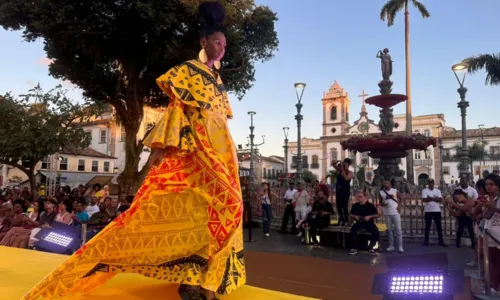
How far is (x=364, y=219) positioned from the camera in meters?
7.85

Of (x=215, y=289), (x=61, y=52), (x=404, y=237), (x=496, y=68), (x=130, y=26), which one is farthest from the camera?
(x=496, y=68)

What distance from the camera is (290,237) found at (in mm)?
10531

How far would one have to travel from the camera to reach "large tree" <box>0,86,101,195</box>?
16.7 metres

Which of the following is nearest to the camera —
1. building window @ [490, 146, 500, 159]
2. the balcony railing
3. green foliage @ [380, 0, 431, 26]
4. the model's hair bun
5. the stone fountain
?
the model's hair bun

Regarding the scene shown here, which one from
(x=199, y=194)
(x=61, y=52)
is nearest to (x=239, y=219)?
(x=199, y=194)

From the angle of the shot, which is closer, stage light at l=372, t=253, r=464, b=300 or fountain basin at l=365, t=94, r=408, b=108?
stage light at l=372, t=253, r=464, b=300

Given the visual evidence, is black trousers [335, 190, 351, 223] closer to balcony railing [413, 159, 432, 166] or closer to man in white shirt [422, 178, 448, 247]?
man in white shirt [422, 178, 448, 247]

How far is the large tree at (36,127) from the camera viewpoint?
54.7 ft

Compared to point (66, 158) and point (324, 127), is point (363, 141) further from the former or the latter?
point (324, 127)

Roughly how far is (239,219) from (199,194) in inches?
12.1

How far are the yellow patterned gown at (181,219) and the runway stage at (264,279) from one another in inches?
16.5

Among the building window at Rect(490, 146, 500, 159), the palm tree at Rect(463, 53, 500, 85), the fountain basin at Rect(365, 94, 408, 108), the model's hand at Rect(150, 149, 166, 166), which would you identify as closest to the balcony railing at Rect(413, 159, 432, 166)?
the building window at Rect(490, 146, 500, 159)

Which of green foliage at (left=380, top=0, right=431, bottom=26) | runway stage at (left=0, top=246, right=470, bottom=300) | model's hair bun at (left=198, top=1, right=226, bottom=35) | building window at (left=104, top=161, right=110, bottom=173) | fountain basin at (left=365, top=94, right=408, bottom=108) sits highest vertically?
green foliage at (left=380, top=0, right=431, bottom=26)

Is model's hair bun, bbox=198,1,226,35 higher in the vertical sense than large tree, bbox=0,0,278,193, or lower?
lower
